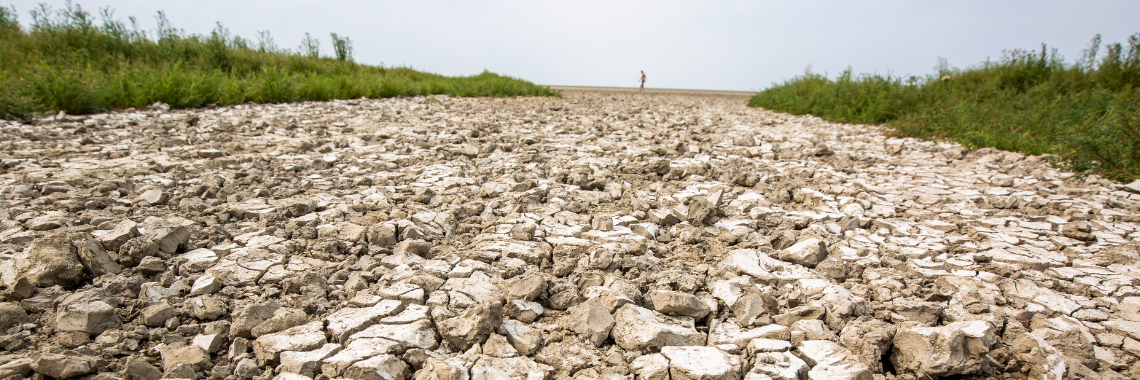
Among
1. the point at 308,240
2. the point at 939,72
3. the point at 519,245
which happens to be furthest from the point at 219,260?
the point at 939,72

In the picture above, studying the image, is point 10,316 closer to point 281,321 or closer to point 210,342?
point 210,342

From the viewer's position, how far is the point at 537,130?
21.6ft

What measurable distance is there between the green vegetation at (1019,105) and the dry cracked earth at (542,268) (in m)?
0.63

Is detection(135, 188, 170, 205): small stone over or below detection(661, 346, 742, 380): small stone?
over

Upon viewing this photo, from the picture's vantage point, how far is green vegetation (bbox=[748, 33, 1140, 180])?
482cm

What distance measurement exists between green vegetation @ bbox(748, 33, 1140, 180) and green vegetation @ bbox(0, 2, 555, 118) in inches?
306

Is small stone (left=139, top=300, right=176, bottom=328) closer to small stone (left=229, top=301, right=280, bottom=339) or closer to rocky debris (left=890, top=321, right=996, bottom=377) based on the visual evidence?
small stone (left=229, top=301, right=280, bottom=339)

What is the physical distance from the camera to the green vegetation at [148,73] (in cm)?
612

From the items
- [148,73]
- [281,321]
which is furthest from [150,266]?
[148,73]

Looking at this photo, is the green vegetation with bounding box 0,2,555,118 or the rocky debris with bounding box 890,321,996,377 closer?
the rocky debris with bounding box 890,321,996,377

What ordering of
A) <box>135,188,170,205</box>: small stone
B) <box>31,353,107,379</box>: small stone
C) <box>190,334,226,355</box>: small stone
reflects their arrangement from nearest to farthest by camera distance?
<box>31,353,107,379</box>: small stone → <box>190,334,226,355</box>: small stone → <box>135,188,170,205</box>: small stone

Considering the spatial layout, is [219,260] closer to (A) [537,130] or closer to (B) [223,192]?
(B) [223,192]

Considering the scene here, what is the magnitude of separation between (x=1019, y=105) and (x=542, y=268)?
8736mm

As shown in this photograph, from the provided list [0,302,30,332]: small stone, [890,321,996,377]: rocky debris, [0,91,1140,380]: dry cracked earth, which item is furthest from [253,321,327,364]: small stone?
[890,321,996,377]: rocky debris
